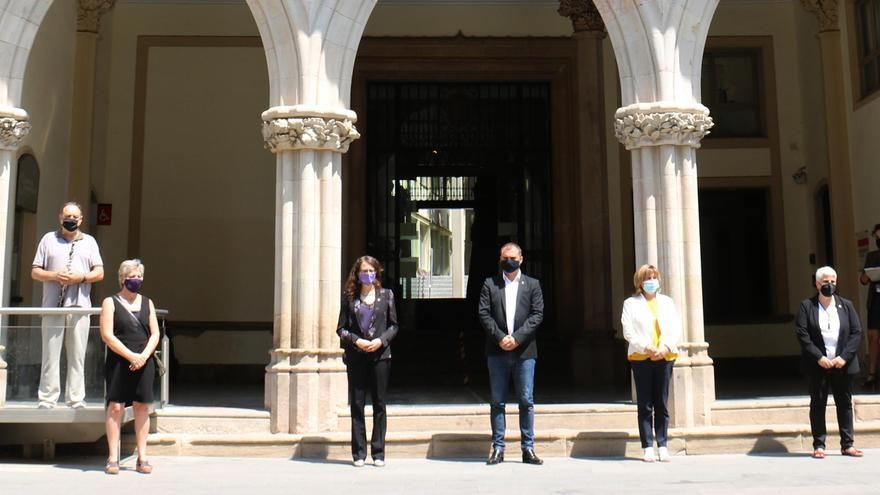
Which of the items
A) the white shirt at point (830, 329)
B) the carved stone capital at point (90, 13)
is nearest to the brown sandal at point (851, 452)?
the white shirt at point (830, 329)

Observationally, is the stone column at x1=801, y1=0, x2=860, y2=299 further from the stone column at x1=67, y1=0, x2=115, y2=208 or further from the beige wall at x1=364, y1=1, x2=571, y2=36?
the stone column at x1=67, y1=0, x2=115, y2=208

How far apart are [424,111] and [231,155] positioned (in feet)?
11.2

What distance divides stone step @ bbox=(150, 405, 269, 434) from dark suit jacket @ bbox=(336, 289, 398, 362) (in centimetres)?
160

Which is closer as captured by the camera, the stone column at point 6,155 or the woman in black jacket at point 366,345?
the woman in black jacket at point 366,345

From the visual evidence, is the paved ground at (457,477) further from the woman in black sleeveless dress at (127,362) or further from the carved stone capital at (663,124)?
the carved stone capital at (663,124)

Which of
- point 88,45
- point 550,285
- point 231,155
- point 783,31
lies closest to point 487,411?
point 550,285

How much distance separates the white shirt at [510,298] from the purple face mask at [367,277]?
1.18 metres

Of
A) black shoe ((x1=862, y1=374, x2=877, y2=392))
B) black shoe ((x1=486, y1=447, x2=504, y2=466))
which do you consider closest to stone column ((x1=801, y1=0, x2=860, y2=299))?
black shoe ((x1=862, y1=374, x2=877, y2=392))

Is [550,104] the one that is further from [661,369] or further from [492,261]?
[661,369]

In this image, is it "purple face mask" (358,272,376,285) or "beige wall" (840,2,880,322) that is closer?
"purple face mask" (358,272,376,285)

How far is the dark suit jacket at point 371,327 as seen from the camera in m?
7.20

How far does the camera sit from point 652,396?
746 centimetres

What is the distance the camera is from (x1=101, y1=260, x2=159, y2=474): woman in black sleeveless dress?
23.0ft

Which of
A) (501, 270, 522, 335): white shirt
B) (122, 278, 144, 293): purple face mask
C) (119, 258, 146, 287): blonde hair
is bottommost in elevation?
(501, 270, 522, 335): white shirt
